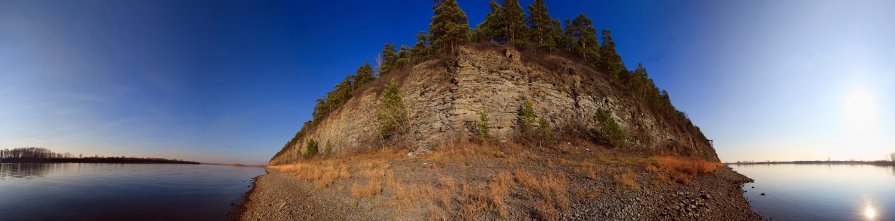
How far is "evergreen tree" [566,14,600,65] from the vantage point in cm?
4838

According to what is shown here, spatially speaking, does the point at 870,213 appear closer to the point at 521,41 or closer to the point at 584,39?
the point at 521,41

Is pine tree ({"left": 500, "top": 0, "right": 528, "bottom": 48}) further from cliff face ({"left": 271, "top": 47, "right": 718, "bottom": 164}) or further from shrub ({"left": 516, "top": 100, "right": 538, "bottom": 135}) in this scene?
shrub ({"left": 516, "top": 100, "right": 538, "bottom": 135})

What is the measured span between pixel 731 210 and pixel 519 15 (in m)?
33.5

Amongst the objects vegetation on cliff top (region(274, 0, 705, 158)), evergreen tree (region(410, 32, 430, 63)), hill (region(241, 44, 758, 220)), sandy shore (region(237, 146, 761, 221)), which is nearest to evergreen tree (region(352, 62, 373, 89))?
vegetation on cliff top (region(274, 0, 705, 158))

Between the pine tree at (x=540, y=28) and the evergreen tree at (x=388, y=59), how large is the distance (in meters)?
22.3

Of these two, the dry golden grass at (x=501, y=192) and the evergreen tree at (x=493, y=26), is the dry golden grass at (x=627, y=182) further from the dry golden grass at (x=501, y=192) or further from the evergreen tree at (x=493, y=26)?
the evergreen tree at (x=493, y=26)

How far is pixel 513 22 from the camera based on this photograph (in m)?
40.8

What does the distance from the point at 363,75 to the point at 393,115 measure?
30771 mm

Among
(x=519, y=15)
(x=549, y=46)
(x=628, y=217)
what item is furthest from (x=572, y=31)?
(x=628, y=217)

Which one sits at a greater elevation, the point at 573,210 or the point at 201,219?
the point at 573,210

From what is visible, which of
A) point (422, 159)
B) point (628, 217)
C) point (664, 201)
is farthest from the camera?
point (422, 159)

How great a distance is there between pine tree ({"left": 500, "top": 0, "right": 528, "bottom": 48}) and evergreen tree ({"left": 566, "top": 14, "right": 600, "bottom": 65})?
40.1 feet

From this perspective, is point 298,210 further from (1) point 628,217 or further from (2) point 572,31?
(2) point 572,31

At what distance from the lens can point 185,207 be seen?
17891 millimetres
